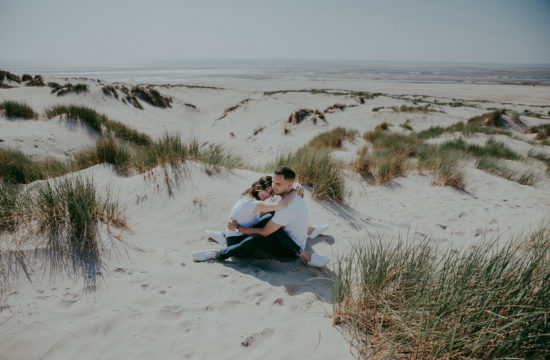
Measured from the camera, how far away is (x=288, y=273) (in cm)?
310

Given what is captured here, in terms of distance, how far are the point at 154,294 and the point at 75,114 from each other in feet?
30.7

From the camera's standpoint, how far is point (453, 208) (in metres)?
5.12

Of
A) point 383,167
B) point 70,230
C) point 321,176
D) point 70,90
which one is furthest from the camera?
point 70,90

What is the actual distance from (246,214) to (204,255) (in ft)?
2.22

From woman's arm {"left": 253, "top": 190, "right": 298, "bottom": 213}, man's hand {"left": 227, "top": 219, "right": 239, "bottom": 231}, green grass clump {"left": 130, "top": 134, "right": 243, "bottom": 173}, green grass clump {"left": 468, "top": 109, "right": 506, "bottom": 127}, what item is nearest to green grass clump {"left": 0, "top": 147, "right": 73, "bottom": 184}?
green grass clump {"left": 130, "top": 134, "right": 243, "bottom": 173}

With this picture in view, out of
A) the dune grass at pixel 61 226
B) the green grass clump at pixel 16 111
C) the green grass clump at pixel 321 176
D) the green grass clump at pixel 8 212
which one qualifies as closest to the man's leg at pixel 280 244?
the dune grass at pixel 61 226

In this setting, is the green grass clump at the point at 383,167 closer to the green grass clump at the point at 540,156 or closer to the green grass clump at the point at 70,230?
the green grass clump at the point at 540,156

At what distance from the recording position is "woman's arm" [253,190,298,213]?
295 cm

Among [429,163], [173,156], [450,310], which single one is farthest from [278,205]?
[429,163]

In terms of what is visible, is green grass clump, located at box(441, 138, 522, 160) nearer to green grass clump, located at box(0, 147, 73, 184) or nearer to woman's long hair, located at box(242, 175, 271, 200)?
woman's long hair, located at box(242, 175, 271, 200)

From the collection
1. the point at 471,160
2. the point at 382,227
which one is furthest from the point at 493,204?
the point at 471,160

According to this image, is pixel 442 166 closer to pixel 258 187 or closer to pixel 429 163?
pixel 429 163

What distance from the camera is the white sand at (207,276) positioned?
1942mm

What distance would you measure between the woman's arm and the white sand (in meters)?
0.72
